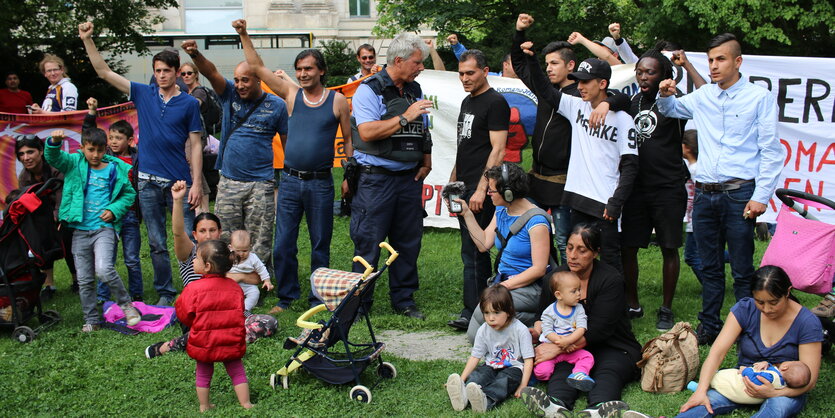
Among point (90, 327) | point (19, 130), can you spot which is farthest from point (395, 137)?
point (19, 130)

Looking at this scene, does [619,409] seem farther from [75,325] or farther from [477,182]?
[75,325]

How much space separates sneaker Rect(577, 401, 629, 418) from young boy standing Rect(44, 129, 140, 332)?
3854 millimetres

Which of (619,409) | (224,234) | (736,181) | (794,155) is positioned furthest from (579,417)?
(794,155)

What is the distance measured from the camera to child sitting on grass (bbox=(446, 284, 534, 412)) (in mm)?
5160

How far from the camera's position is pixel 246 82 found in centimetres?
724

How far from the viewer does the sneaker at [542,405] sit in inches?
188

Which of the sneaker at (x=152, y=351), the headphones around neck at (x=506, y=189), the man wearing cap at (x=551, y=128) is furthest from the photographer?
the man wearing cap at (x=551, y=128)

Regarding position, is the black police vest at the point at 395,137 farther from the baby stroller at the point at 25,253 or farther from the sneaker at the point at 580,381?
the baby stroller at the point at 25,253

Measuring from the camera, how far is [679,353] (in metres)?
5.22

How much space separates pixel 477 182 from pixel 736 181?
6.48 ft

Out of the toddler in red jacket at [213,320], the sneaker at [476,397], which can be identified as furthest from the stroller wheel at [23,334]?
the sneaker at [476,397]

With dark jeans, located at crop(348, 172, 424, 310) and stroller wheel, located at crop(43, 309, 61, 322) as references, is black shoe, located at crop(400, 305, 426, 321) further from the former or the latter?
stroller wheel, located at crop(43, 309, 61, 322)

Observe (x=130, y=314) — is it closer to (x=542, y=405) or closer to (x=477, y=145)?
(x=477, y=145)

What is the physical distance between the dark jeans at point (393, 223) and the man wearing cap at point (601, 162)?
1353 millimetres
